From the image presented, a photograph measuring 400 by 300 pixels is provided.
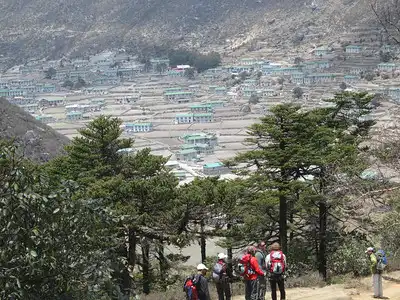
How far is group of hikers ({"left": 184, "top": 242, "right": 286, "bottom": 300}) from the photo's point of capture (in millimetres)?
5430

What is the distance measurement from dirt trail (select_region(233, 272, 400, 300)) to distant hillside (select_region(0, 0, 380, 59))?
8381 cm

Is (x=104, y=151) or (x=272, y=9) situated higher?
(x=272, y=9)

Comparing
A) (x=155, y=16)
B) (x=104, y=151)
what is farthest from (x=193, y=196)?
(x=155, y=16)

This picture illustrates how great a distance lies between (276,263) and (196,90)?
72.1 meters

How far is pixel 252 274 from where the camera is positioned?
18.7 feet

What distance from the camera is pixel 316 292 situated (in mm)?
7500

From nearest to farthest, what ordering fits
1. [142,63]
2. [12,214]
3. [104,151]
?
[12,214] < [104,151] < [142,63]

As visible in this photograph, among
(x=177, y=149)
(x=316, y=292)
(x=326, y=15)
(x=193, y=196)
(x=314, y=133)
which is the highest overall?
(x=326, y=15)

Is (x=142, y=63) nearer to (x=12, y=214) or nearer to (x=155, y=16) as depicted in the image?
(x=155, y=16)

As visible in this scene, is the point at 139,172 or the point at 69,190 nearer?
the point at 69,190

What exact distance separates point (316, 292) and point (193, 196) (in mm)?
3497

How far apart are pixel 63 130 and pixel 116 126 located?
139ft

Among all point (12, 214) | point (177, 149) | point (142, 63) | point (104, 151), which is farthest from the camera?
point (142, 63)

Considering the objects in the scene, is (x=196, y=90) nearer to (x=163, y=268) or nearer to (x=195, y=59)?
(x=195, y=59)
